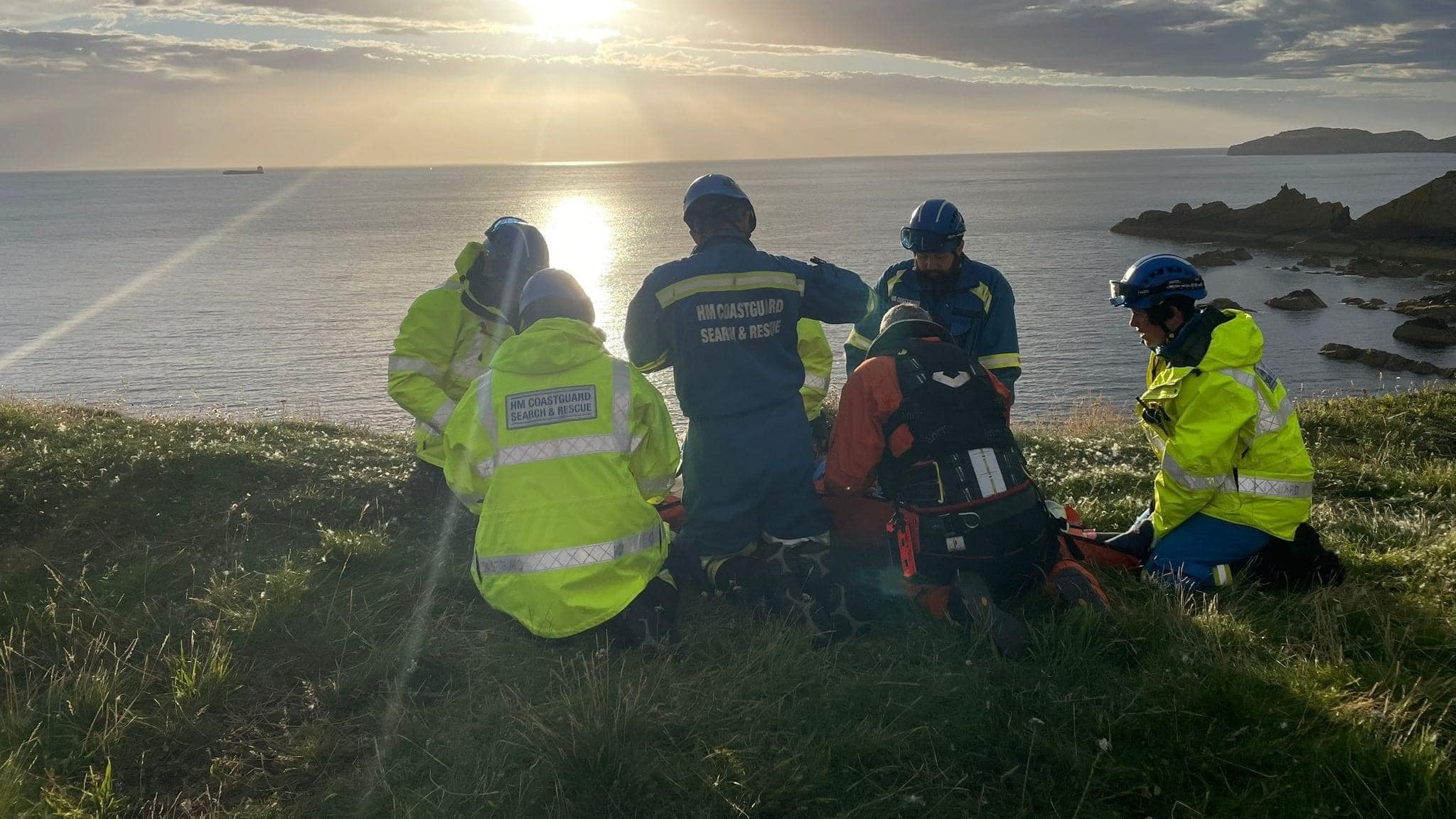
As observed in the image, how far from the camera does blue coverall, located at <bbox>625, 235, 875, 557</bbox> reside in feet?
19.2

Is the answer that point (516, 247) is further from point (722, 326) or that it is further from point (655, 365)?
point (722, 326)

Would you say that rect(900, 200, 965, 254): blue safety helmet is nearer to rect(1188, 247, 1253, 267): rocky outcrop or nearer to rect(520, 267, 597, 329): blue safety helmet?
rect(520, 267, 597, 329): blue safety helmet

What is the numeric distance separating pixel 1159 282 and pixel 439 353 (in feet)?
19.1

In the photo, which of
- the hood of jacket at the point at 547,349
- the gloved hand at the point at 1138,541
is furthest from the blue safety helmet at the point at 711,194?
the gloved hand at the point at 1138,541

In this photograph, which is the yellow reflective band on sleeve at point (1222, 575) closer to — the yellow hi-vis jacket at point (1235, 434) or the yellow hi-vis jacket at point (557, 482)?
the yellow hi-vis jacket at point (1235, 434)

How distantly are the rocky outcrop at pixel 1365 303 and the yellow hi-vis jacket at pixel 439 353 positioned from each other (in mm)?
50873

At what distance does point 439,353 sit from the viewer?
7.82m

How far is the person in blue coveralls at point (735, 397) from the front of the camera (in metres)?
5.83

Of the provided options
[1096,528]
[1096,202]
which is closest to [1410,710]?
[1096,528]

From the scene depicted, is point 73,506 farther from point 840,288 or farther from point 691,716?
point 840,288

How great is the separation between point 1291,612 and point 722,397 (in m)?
3.83

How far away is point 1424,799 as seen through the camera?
3.65 meters

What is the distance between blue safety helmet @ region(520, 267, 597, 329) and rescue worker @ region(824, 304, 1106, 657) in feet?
5.77

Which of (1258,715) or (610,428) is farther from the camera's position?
(610,428)
